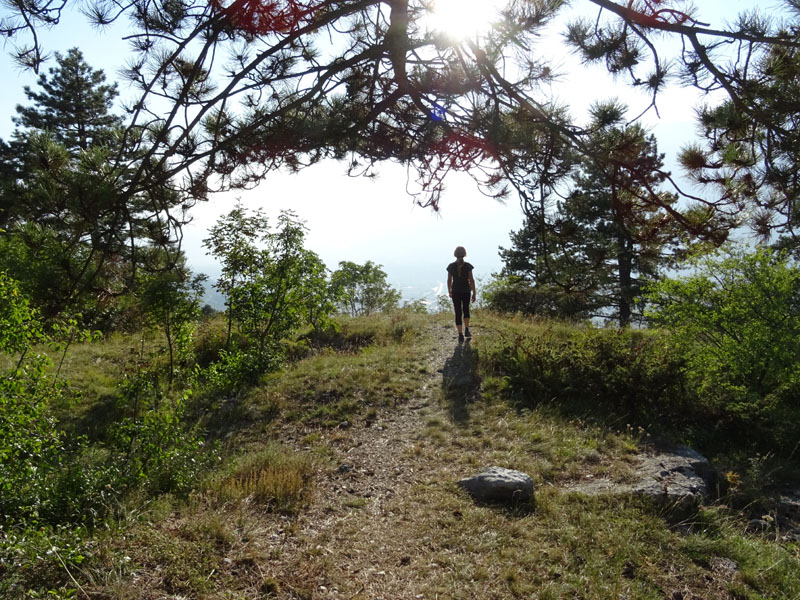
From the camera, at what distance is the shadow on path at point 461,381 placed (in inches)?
257

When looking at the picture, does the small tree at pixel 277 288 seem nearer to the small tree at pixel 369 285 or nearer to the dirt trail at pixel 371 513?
the dirt trail at pixel 371 513

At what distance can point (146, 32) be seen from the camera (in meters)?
3.38

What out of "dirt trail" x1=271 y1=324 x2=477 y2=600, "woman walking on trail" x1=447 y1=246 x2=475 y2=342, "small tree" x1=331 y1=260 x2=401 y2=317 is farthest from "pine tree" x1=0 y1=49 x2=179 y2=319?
"small tree" x1=331 y1=260 x2=401 y2=317

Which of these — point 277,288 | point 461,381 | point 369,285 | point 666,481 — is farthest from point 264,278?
point 369,285

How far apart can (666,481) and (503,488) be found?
5.17ft

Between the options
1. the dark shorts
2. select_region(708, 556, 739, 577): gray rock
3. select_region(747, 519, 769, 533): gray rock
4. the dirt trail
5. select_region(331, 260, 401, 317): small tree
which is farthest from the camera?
select_region(331, 260, 401, 317): small tree

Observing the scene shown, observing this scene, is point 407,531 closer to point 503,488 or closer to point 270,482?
point 503,488

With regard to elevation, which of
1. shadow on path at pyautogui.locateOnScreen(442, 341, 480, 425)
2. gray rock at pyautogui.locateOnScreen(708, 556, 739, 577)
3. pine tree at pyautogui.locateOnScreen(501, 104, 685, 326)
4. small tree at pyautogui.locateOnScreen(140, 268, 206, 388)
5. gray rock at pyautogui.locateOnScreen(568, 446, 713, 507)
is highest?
pine tree at pyautogui.locateOnScreen(501, 104, 685, 326)

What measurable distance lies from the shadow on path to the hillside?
190 mm

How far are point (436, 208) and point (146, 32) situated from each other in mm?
2666

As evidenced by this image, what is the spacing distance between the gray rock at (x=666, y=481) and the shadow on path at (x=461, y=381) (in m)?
2.05

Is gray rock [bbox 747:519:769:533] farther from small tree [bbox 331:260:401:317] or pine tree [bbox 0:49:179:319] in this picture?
small tree [bbox 331:260:401:317]

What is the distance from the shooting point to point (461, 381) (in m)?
7.44

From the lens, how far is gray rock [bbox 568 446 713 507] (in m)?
4.14
